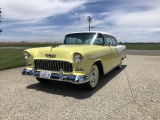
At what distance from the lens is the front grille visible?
4.22 metres

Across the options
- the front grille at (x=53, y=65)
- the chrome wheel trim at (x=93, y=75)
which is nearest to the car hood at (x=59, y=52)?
the front grille at (x=53, y=65)

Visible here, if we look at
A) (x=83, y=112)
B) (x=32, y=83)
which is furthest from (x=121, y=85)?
(x=32, y=83)

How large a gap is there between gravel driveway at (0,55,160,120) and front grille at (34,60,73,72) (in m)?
0.64

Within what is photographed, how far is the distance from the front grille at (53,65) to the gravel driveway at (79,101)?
0.64m

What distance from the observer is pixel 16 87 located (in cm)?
502

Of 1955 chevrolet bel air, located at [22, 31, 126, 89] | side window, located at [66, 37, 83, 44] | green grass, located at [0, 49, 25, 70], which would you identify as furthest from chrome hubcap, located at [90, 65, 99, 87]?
green grass, located at [0, 49, 25, 70]

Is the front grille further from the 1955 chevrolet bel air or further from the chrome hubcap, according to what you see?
the chrome hubcap

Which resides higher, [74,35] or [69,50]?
[74,35]

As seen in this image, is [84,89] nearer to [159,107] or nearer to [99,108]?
[99,108]

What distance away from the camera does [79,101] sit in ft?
12.9

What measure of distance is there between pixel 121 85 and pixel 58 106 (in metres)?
2.33

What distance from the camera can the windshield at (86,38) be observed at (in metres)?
5.57

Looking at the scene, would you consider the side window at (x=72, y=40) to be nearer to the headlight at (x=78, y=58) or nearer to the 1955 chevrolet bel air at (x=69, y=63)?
the 1955 chevrolet bel air at (x=69, y=63)

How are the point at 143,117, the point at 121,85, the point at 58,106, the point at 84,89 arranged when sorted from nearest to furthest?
the point at 143,117, the point at 58,106, the point at 84,89, the point at 121,85
